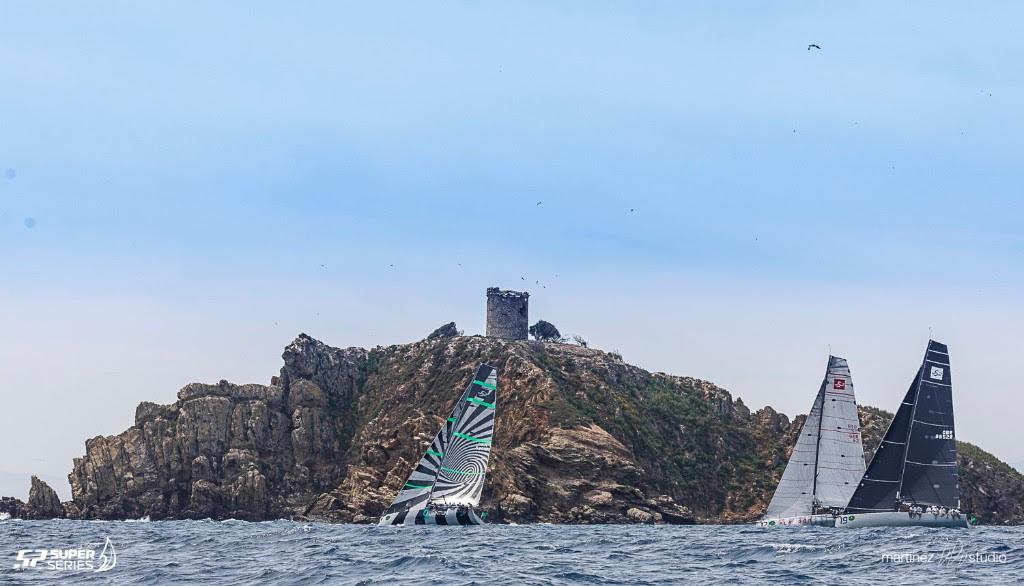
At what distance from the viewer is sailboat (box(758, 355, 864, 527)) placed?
8444cm

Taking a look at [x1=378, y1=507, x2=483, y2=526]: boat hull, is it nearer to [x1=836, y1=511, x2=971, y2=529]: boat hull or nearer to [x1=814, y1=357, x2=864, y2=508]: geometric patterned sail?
[x1=836, y1=511, x2=971, y2=529]: boat hull

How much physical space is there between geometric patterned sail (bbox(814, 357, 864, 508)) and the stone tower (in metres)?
77.1

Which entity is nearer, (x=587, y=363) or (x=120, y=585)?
(x=120, y=585)

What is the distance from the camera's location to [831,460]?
278 feet

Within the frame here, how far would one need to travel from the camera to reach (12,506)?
121438 millimetres

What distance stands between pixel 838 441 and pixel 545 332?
9614cm

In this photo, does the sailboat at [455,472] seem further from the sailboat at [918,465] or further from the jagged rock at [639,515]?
the jagged rock at [639,515]

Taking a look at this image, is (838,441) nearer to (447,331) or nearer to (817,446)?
(817,446)

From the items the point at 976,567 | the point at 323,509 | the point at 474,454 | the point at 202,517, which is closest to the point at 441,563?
the point at 976,567

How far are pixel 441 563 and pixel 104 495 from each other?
96.2 meters

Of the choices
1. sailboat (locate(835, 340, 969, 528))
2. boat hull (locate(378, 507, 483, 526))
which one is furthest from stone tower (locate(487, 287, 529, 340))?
sailboat (locate(835, 340, 969, 528))

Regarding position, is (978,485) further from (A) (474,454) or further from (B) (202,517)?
(B) (202,517)

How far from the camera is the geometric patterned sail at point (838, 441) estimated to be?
84562 millimetres

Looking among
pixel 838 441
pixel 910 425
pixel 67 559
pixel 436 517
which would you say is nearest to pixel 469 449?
pixel 436 517
